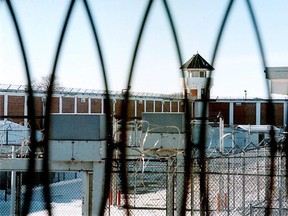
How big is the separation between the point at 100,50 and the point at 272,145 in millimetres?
397

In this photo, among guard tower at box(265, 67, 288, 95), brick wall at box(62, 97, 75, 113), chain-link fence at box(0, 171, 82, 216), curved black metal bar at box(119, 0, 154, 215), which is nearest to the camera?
curved black metal bar at box(119, 0, 154, 215)

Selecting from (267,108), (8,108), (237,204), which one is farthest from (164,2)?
(8,108)

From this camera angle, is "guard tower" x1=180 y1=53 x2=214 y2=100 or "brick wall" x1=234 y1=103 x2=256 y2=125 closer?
"guard tower" x1=180 y1=53 x2=214 y2=100

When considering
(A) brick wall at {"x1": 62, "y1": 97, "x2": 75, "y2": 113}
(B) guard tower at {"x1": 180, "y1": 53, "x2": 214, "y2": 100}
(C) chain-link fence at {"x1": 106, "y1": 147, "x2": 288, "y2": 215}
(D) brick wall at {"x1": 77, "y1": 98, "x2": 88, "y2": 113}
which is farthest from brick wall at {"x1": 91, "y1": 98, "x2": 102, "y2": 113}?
(B) guard tower at {"x1": 180, "y1": 53, "x2": 214, "y2": 100}

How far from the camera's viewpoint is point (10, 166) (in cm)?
504

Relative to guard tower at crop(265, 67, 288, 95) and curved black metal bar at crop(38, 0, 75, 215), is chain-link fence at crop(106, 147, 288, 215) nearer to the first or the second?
guard tower at crop(265, 67, 288, 95)

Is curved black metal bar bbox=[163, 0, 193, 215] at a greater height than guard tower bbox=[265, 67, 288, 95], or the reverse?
guard tower bbox=[265, 67, 288, 95]

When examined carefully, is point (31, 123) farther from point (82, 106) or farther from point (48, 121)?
point (82, 106)

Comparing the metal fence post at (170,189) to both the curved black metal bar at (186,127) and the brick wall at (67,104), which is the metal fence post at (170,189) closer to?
the curved black metal bar at (186,127)

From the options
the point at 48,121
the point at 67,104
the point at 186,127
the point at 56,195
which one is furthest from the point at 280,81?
the point at 67,104

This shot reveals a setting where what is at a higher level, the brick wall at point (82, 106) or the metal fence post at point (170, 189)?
the brick wall at point (82, 106)

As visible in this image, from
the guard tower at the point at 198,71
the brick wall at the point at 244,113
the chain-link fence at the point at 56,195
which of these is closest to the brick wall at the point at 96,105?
the chain-link fence at the point at 56,195

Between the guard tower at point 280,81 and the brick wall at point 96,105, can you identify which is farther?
the brick wall at point 96,105

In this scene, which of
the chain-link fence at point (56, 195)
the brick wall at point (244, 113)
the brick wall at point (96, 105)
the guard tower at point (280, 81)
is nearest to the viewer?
the guard tower at point (280, 81)
